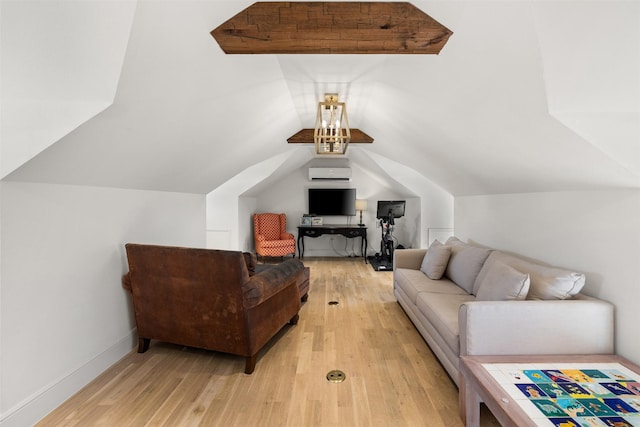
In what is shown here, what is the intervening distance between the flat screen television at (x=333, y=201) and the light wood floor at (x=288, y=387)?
3983mm

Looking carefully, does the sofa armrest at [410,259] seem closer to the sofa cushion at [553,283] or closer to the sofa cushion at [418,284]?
the sofa cushion at [418,284]

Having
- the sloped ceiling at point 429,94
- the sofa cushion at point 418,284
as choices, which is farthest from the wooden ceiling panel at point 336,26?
the sofa cushion at point 418,284

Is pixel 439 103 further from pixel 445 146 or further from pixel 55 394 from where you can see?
pixel 55 394

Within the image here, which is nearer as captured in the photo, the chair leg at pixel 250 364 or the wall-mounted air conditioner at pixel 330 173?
the chair leg at pixel 250 364

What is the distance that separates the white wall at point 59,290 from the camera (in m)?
1.57

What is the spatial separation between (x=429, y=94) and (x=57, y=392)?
10.7 feet

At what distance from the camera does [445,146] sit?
2.80 meters

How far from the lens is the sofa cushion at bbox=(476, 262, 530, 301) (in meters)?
1.85

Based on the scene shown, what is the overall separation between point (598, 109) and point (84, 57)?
8.19 ft

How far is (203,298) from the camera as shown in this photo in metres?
2.18

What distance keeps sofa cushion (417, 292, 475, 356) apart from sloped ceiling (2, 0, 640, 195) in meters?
1.19

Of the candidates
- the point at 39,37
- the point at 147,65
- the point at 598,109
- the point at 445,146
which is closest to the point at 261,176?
the point at 445,146

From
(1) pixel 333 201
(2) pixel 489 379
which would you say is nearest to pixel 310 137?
(1) pixel 333 201

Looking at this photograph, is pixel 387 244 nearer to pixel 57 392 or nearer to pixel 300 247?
pixel 300 247
